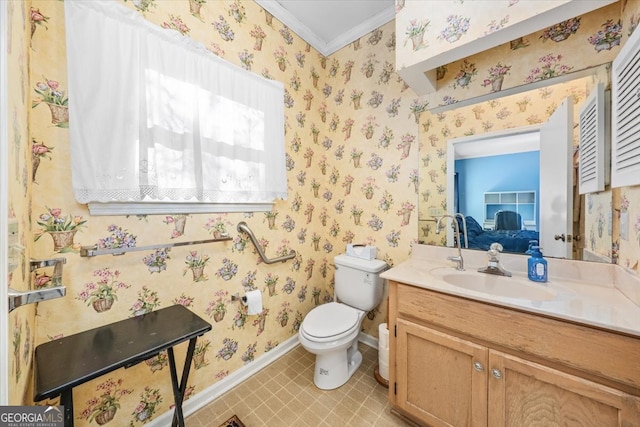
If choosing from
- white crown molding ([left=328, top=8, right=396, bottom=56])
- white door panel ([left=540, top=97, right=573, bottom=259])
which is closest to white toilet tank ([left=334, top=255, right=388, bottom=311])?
white door panel ([left=540, top=97, right=573, bottom=259])

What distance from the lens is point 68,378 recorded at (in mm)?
758

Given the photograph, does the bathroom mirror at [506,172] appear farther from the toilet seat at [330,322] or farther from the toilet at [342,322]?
the toilet seat at [330,322]

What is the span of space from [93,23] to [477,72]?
201 centimetres

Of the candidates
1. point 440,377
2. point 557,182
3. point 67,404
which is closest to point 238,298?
point 67,404

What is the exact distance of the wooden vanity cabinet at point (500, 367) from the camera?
0.79m

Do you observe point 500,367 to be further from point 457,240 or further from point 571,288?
point 457,240

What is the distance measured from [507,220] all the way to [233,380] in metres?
2.01

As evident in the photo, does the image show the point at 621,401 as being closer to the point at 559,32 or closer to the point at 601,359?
the point at 601,359

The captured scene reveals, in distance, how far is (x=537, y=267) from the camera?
119cm

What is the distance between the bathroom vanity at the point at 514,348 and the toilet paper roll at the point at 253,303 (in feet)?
2.77

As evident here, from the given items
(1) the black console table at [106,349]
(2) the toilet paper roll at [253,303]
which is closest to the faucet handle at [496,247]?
(2) the toilet paper roll at [253,303]

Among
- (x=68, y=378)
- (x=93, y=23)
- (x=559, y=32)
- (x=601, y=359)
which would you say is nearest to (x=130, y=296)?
(x=68, y=378)

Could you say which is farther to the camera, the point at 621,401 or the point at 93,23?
the point at 93,23

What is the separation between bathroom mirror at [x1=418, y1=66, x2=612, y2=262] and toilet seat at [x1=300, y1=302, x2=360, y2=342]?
2.48ft
